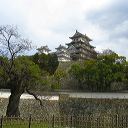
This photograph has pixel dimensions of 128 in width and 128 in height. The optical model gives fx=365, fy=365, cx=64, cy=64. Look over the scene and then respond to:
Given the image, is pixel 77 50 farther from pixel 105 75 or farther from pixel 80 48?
pixel 105 75

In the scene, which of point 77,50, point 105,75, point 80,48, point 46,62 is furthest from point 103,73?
point 80,48

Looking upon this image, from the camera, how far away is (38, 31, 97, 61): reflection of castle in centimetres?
5433

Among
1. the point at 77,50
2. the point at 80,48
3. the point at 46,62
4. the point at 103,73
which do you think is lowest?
the point at 103,73

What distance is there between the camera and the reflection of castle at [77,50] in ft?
178

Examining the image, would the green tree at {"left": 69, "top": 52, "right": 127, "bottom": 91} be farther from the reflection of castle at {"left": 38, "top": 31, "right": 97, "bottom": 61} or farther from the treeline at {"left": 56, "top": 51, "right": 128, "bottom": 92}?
the reflection of castle at {"left": 38, "top": 31, "right": 97, "bottom": 61}

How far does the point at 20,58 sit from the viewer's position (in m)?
21.7

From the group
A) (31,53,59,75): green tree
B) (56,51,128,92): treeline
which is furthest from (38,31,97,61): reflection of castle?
(56,51,128,92): treeline

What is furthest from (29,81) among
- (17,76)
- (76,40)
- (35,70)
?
(76,40)

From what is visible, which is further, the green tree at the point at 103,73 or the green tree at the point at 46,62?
the green tree at the point at 46,62

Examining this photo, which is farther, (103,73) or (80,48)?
(80,48)

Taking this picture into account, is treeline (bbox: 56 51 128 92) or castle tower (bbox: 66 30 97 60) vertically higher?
castle tower (bbox: 66 30 97 60)

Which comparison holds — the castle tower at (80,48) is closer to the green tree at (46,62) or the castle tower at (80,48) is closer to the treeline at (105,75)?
the green tree at (46,62)

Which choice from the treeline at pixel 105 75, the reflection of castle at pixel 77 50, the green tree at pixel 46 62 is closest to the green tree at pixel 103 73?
the treeline at pixel 105 75

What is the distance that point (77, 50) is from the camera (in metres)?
54.8
